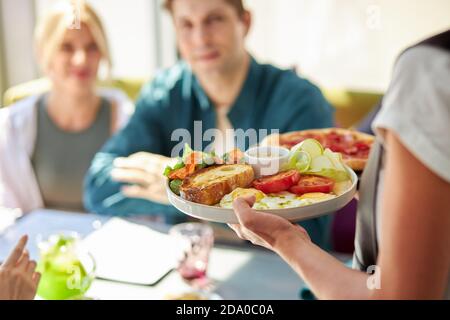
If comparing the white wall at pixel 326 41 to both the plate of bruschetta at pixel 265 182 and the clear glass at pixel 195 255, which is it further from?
the plate of bruschetta at pixel 265 182

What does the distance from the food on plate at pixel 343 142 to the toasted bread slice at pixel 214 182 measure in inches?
4.5

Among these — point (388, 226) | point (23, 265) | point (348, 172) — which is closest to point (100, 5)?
point (23, 265)

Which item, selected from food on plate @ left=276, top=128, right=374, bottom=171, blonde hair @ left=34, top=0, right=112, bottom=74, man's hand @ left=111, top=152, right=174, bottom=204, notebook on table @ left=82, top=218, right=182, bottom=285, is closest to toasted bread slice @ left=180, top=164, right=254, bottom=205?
food on plate @ left=276, top=128, right=374, bottom=171

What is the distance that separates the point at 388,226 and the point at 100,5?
179 cm

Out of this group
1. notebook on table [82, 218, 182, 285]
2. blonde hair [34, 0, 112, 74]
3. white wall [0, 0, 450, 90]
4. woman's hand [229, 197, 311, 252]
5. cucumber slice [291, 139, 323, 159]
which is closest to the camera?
woman's hand [229, 197, 311, 252]

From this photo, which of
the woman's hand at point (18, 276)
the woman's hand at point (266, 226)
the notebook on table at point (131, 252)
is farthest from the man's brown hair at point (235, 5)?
the woman's hand at point (266, 226)

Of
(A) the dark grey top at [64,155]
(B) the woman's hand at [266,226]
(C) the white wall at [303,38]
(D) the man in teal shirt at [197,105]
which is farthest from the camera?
(C) the white wall at [303,38]

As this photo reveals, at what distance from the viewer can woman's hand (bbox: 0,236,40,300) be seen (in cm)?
68

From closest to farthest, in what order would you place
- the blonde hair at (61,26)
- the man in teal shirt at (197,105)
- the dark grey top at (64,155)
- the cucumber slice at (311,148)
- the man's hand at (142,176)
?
1. the cucumber slice at (311,148)
2. the man's hand at (142,176)
3. the man in teal shirt at (197,105)
4. the blonde hair at (61,26)
5. the dark grey top at (64,155)

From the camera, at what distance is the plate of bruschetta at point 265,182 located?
1.80 feet

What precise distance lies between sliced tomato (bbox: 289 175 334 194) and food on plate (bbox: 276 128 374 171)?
3.7 inches

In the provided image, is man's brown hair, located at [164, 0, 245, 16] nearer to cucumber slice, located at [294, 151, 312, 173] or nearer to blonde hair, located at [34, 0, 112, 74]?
blonde hair, located at [34, 0, 112, 74]

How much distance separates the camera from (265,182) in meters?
0.57

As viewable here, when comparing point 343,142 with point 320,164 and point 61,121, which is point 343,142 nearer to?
point 320,164
